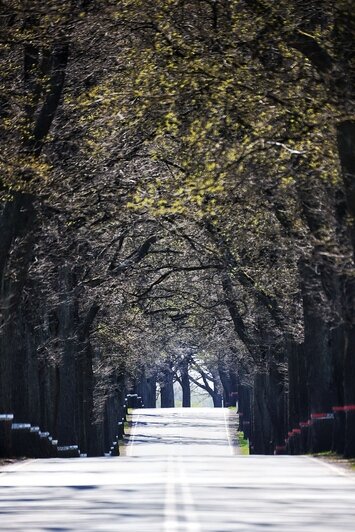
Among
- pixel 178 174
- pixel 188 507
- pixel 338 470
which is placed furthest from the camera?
pixel 178 174

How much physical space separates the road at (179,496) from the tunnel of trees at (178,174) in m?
3.63

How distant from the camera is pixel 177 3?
2502cm

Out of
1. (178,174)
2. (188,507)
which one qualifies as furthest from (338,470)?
(188,507)

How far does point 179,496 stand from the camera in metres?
19.5

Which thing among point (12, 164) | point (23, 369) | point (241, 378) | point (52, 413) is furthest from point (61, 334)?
point (241, 378)

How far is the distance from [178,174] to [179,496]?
14366 millimetres

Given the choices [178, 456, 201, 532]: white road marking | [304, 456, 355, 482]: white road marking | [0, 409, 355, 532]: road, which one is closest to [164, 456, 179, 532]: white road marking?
[0, 409, 355, 532]: road

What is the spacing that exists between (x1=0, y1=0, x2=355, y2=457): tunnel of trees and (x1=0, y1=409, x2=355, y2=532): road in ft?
11.9

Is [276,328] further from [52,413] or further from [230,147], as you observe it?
[230,147]

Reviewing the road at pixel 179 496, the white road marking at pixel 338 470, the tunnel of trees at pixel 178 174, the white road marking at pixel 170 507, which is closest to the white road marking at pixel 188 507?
the road at pixel 179 496

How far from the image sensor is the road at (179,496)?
1540cm

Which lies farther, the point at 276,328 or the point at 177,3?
the point at 276,328

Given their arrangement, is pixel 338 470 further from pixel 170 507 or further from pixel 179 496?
pixel 170 507

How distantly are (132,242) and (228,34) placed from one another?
23.1m
